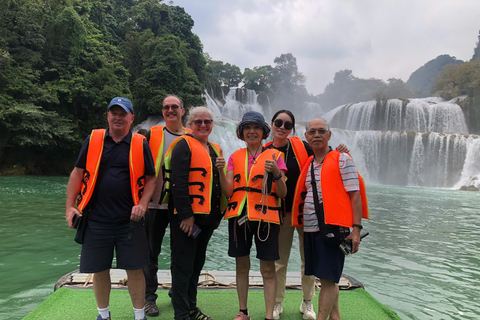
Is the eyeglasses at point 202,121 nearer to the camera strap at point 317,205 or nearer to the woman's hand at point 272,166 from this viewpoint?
the woman's hand at point 272,166

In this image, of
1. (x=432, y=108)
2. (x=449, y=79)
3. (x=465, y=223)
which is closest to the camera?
(x=465, y=223)

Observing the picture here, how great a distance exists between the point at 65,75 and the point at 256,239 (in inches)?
901

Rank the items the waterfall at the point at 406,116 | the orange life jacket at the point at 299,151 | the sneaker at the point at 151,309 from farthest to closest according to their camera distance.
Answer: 1. the waterfall at the point at 406,116
2. the orange life jacket at the point at 299,151
3. the sneaker at the point at 151,309

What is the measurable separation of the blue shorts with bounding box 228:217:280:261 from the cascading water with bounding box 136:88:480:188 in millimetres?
17625

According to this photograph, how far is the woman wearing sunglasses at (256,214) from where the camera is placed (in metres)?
2.46

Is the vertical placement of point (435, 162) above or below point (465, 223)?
above

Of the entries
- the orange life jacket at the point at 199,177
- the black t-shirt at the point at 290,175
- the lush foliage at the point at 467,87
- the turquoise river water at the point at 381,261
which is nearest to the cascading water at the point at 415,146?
the lush foliage at the point at 467,87

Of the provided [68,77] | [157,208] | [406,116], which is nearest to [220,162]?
[157,208]

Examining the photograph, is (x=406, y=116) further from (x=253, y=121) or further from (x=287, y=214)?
(x=253, y=121)

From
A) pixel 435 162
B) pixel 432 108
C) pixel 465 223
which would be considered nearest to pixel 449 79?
pixel 432 108

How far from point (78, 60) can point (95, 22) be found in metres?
6.75

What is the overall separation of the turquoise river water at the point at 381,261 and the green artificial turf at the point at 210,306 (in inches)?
23.5

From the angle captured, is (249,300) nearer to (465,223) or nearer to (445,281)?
(445,281)

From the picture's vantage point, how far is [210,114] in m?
2.63
